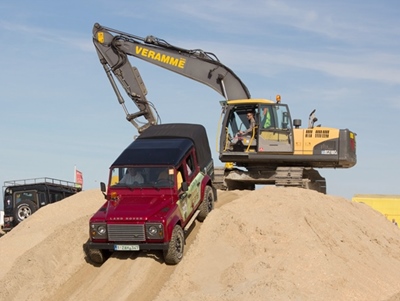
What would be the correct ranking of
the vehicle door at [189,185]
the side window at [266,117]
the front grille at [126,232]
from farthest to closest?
the side window at [266,117]
the vehicle door at [189,185]
the front grille at [126,232]

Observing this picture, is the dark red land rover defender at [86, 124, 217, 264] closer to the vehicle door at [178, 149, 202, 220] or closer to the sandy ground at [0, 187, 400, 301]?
the vehicle door at [178, 149, 202, 220]

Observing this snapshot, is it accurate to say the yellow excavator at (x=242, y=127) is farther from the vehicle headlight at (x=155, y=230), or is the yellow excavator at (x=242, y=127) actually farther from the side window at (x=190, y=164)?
the vehicle headlight at (x=155, y=230)

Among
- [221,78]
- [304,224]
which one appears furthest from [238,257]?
[221,78]

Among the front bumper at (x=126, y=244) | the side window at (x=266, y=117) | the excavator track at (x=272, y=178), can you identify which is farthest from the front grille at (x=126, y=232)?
the side window at (x=266, y=117)

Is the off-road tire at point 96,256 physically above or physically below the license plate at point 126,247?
below

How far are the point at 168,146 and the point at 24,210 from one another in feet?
41.0

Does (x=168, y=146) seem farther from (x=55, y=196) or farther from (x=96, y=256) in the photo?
(x=55, y=196)

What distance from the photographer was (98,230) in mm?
15781

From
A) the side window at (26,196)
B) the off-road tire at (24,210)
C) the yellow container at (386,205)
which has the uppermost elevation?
the side window at (26,196)

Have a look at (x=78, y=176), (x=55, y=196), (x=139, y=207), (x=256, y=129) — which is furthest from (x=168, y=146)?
(x=78, y=176)

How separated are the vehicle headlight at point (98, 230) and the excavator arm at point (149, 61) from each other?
10355mm

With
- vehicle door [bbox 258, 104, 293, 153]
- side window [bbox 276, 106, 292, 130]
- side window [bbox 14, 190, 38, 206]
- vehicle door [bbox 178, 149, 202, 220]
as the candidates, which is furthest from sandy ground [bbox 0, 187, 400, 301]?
side window [bbox 14, 190, 38, 206]

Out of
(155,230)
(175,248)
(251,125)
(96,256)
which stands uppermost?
(251,125)

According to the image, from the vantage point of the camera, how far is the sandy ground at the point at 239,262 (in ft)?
47.3
